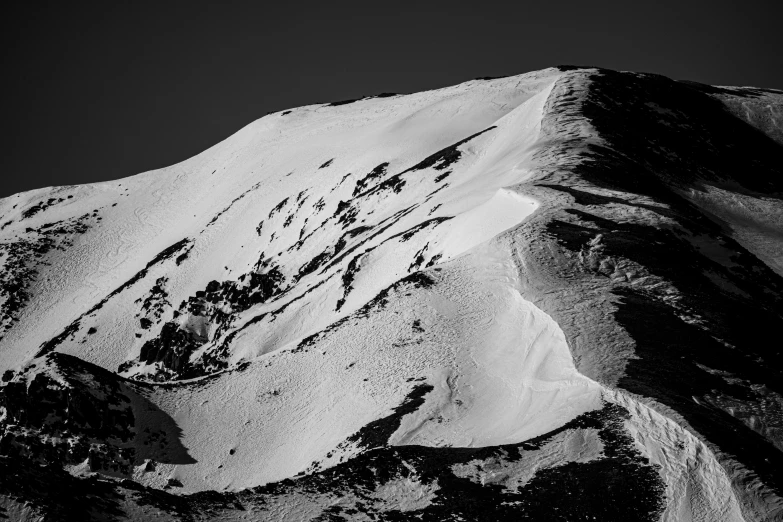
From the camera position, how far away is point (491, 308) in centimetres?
4209

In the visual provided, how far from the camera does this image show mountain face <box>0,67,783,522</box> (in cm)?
2773

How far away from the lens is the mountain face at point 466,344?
2773 cm

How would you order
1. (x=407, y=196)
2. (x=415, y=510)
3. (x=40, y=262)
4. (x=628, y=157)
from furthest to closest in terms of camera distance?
(x=40, y=262) → (x=407, y=196) → (x=628, y=157) → (x=415, y=510)

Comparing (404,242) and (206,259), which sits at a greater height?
(404,242)

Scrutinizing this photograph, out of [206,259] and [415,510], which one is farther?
[206,259]

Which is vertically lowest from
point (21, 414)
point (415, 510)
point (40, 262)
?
point (40, 262)

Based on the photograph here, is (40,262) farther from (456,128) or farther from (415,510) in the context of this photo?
(415,510)

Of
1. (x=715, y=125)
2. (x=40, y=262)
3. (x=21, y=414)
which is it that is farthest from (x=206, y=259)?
(x=715, y=125)

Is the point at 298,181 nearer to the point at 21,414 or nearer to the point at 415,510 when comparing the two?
the point at 21,414

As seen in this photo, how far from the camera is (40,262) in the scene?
10762cm

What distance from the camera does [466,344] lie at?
40.6 m

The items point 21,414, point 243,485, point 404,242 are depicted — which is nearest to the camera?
point 243,485

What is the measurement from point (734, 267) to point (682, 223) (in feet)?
12.9

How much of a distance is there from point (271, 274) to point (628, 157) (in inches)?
1396
